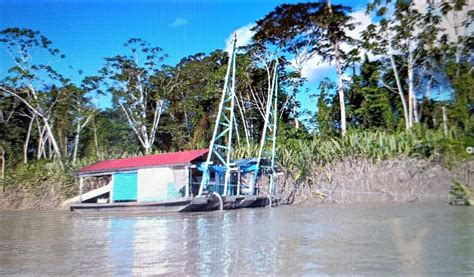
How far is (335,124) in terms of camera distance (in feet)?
68.6

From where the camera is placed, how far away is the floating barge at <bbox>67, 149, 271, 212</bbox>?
1209cm

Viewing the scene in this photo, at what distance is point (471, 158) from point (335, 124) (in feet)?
24.5

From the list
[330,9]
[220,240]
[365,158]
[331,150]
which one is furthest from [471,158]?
[220,240]

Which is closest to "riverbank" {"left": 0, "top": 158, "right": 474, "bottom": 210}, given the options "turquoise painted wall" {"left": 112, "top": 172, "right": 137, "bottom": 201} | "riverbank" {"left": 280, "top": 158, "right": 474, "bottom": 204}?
"riverbank" {"left": 280, "top": 158, "right": 474, "bottom": 204}

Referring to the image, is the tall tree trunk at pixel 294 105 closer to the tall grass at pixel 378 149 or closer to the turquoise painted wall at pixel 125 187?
the tall grass at pixel 378 149

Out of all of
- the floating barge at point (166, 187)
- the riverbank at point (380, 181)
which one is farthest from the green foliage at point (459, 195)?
the floating barge at point (166, 187)

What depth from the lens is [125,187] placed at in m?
13.8

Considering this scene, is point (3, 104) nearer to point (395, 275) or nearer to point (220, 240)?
point (220, 240)

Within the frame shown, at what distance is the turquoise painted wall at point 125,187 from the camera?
44.9ft

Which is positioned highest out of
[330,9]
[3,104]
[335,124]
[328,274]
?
[330,9]

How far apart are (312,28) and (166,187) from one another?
10.5 metres

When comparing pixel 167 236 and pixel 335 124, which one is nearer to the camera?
pixel 167 236

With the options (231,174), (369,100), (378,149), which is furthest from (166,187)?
(369,100)

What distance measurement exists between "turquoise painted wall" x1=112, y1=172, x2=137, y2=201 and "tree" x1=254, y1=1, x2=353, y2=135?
891 cm
